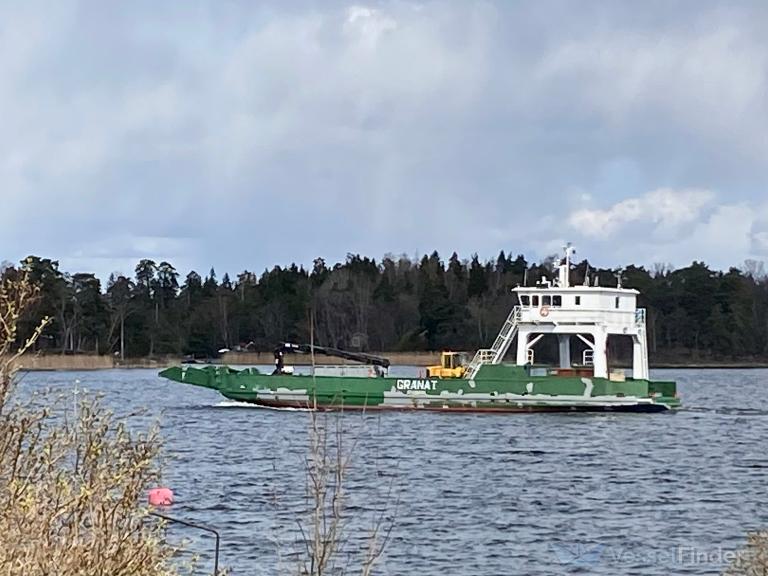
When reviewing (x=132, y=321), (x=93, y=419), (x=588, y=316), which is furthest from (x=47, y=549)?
(x=132, y=321)

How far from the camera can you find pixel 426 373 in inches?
1810

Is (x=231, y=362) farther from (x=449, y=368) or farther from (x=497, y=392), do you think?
(x=497, y=392)

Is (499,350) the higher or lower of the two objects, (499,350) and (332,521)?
the higher

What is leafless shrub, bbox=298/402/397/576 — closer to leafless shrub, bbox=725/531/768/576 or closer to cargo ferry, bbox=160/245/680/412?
leafless shrub, bbox=725/531/768/576

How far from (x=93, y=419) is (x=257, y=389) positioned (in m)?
37.5

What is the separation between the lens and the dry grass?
23.5 feet

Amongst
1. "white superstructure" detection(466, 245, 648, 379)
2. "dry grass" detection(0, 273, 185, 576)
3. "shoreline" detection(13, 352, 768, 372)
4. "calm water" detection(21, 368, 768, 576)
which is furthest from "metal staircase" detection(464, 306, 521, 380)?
"shoreline" detection(13, 352, 768, 372)

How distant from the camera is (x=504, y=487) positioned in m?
25.7

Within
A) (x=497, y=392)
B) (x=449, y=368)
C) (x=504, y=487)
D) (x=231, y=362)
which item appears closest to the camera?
(x=504, y=487)

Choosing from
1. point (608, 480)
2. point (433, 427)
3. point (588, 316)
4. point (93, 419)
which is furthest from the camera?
point (588, 316)

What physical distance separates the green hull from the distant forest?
175 ft

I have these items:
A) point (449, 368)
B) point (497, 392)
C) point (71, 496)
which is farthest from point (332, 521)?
point (449, 368)

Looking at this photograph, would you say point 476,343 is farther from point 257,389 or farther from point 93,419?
point 93,419

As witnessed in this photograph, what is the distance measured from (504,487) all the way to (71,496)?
1873cm
